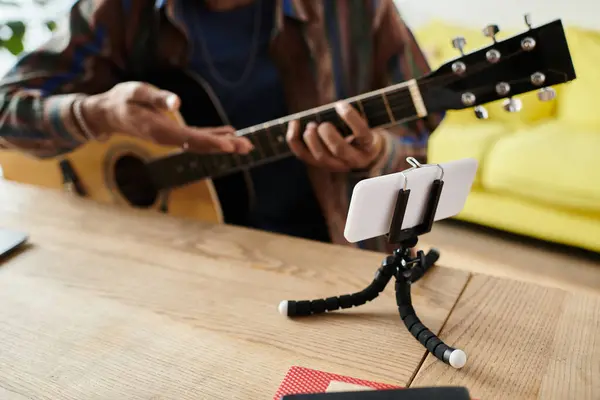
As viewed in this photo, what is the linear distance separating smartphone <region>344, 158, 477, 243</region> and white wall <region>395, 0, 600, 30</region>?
1.70 metres

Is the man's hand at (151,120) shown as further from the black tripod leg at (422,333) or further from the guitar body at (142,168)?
the black tripod leg at (422,333)

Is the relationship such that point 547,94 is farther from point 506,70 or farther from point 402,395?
point 402,395

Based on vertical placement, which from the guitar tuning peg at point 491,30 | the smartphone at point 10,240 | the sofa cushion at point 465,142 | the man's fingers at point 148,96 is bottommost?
the sofa cushion at point 465,142

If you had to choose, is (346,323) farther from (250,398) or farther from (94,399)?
(94,399)

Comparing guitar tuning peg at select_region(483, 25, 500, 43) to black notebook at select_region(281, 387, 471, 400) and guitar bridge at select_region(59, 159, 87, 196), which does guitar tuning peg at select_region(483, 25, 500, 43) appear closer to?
black notebook at select_region(281, 387, 471, 400)

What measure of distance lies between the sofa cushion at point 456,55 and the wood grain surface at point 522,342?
5.31 feet

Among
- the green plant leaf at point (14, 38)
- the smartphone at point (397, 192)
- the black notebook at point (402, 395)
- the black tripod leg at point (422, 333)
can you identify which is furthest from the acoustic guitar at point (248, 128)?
the green plant leaf at point (14, 38)

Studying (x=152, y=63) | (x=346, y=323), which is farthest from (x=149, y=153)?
(x=346, y=323)

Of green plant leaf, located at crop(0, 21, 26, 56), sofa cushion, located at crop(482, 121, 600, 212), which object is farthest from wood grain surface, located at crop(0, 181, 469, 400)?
sofa cushion, located at crop(482, 121, 600, 212)

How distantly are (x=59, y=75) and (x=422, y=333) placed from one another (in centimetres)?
101

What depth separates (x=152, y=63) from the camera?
1.20 metres

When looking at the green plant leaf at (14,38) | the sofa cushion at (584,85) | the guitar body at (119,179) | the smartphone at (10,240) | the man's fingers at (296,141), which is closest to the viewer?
the smartphone at (10,240)

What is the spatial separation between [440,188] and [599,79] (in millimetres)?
1788

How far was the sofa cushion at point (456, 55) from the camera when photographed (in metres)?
2.22
